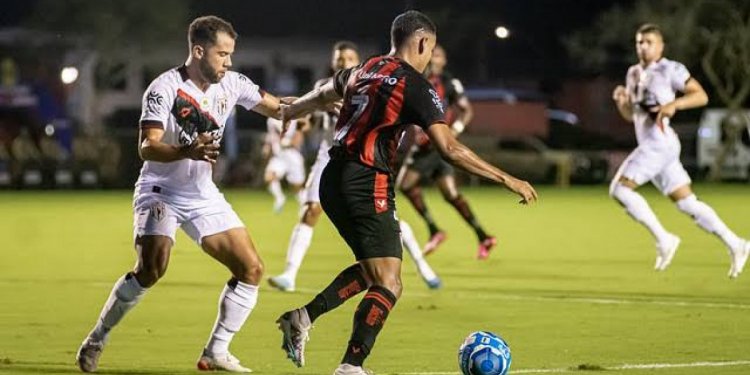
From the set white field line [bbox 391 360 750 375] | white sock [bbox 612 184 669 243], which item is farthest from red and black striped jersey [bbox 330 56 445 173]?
white sock [bbox 612 184 669 243]

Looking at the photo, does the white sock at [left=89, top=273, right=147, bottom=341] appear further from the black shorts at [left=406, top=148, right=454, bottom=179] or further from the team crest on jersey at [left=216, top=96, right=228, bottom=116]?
the black shorts at [left=406, top=148, right=454, bottom=179]

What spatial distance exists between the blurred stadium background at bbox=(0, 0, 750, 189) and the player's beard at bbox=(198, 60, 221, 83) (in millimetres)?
37888

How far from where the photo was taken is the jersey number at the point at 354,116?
940cm

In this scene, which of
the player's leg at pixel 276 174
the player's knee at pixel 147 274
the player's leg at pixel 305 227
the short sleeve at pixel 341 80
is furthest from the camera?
the player's leg at pixel 276 174

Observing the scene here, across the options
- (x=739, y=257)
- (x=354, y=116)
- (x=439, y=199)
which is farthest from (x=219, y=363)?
(x=439, y=199)

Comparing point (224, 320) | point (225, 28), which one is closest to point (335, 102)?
point (225, 28)

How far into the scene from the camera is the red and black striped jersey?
9.22 meters

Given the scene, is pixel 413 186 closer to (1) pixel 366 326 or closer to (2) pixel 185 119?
(2) pixel 185 119

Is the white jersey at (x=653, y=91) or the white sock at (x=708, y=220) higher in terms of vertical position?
the white jersey at (x=653, y=91)

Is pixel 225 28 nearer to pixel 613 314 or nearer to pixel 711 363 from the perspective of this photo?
pixel 711 363

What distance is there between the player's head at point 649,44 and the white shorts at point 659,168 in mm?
996

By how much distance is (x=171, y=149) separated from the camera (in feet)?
31.6

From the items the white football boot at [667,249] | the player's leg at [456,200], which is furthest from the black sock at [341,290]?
the player's leg at [456,200]

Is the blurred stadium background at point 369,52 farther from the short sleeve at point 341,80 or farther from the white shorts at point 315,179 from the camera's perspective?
the short sleeve at point 341,80
